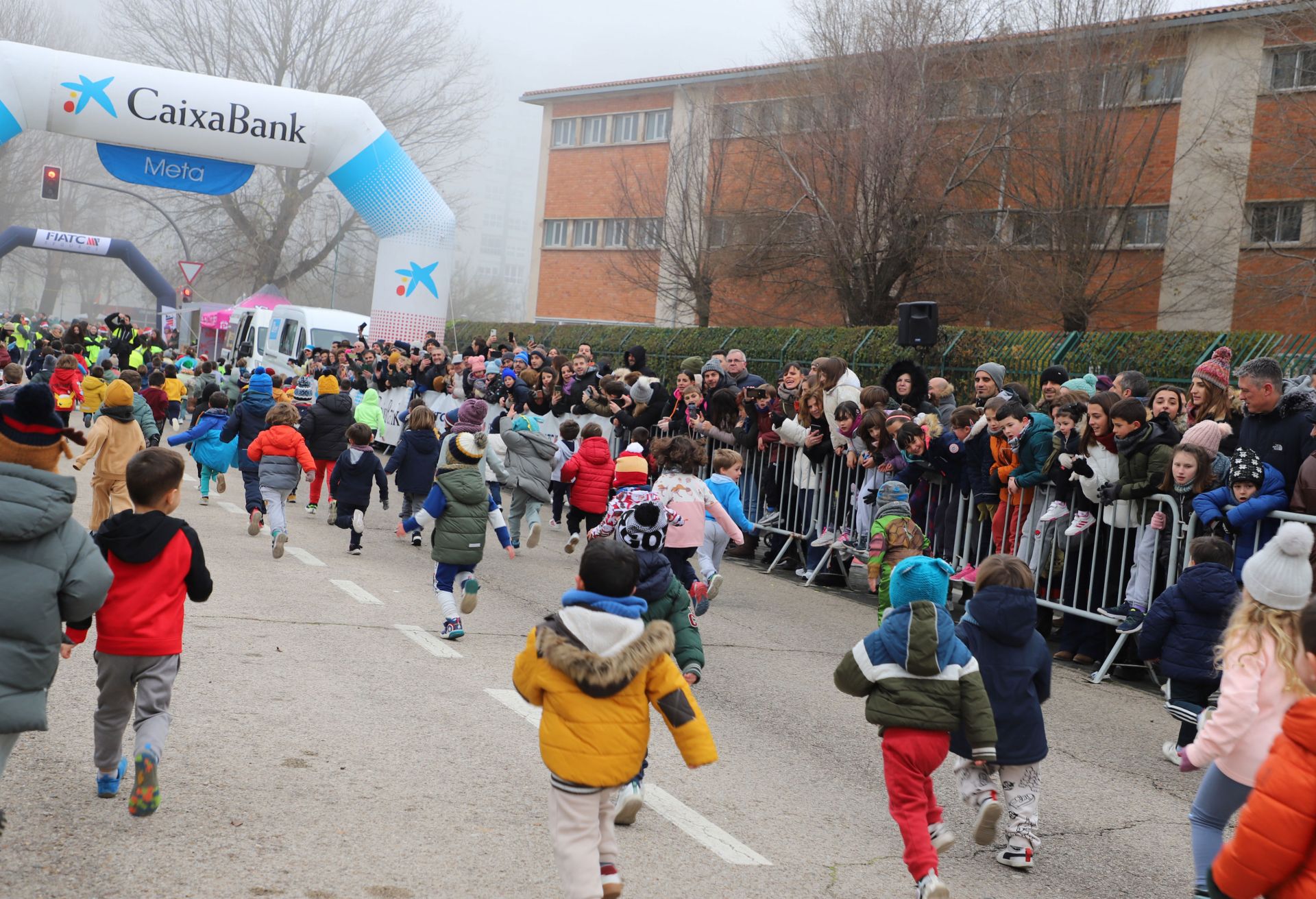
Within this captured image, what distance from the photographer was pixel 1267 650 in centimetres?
448

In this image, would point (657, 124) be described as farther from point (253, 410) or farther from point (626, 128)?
point (253, 410)

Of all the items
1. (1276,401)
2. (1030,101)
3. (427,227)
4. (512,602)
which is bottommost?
(512,602)

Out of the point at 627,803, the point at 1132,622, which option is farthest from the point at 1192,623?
the point at 1132,622

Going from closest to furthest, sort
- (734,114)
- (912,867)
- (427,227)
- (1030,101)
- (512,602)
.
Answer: (912,867)
(512,602)
(427,227)
(1030,101)
(734,114)

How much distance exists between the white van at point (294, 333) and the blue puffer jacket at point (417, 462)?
51.2ft

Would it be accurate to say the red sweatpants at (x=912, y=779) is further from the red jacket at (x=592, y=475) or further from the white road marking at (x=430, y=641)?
the red jacket at (x=592, y=475)

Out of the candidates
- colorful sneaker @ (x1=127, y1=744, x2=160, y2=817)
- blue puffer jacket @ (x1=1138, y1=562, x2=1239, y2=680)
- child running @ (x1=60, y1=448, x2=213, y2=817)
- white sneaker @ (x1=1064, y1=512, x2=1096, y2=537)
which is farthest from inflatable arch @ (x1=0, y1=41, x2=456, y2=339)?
blue puffer jacket @ (x1=1138, y1=562, x2=1239, y2=680)

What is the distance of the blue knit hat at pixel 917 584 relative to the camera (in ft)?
16.7

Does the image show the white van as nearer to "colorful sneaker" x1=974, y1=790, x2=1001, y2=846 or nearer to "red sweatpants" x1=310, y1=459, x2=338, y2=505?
"red sweatpants" x1=310, y1=459, x2=338, y2=505

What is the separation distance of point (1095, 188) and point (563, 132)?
84.9ft

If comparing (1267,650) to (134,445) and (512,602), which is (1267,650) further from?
(134,445)

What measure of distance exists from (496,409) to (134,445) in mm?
7727

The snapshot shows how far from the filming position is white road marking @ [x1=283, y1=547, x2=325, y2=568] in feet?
39.9

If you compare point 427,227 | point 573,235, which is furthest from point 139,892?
point 573,235
